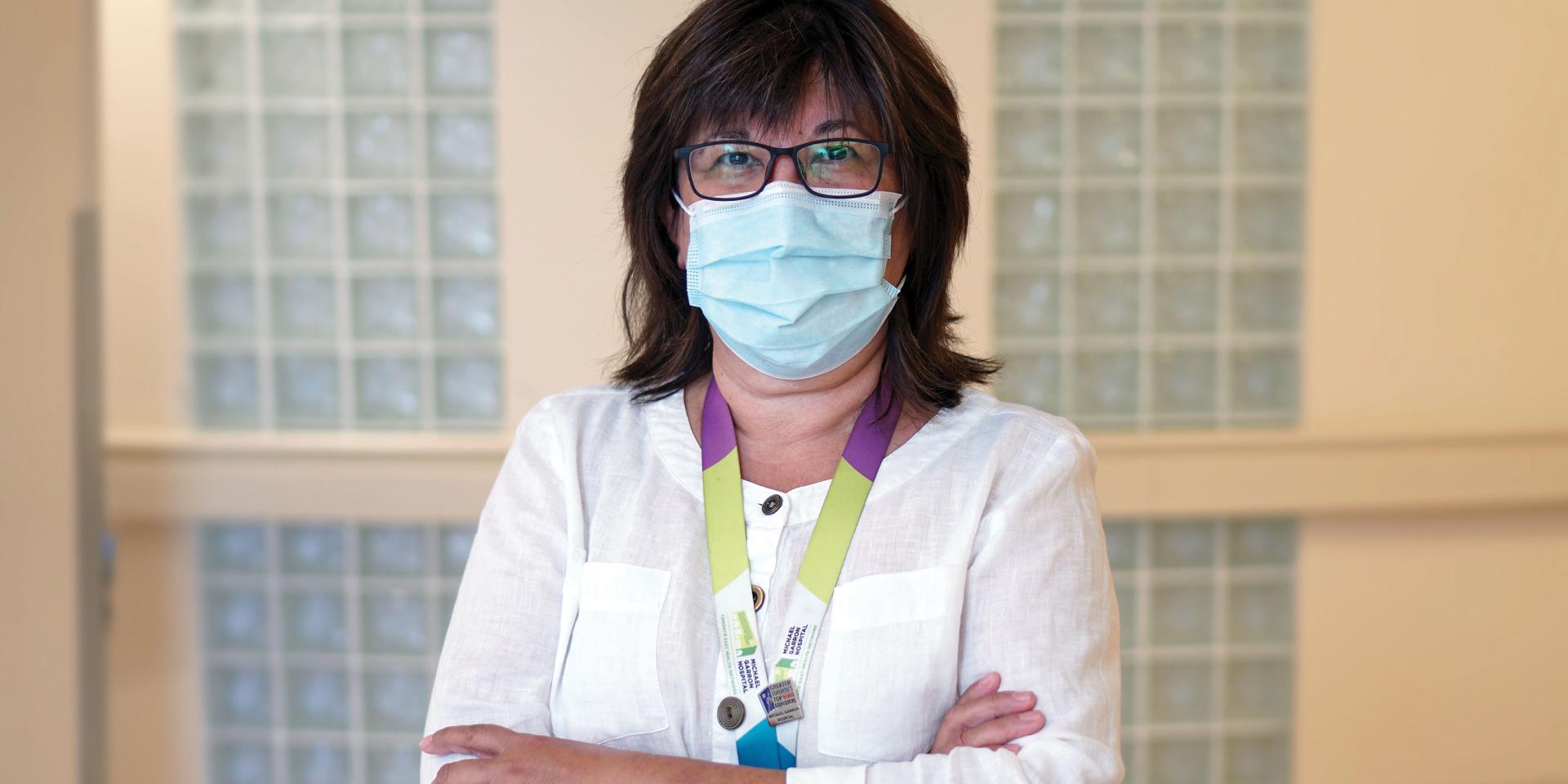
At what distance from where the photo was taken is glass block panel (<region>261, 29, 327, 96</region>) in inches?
114

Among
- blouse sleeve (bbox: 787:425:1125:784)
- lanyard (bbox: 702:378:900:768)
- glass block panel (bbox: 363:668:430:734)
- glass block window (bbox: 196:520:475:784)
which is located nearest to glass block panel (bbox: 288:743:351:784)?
glass block window (bbox: 196:520:475:784)

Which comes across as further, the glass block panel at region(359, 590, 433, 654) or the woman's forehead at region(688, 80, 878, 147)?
the glass block panel at region(359, 590, 433, 654)

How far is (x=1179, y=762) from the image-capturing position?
3.05 meters

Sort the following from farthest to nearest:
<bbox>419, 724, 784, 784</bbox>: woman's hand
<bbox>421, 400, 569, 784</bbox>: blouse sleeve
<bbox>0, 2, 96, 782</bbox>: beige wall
→ <bbox>0, 2, 96, 782</bbox>: beige wall
<bbox>421, 400, 569, 784</bbox>: blouse sleeve
<bbox>419, 724, 784, 784</bbox>: woman's hand

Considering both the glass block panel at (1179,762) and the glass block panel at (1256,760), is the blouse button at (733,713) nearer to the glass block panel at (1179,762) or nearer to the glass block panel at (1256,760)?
the glass block panel at (1179,762)

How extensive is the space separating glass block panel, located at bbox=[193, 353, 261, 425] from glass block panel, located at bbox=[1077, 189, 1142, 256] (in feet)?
6.82

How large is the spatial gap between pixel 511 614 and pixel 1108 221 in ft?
6.66

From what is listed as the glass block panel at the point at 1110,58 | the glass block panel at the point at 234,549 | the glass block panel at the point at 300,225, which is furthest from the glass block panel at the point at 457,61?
the glass block panel at the point at 1110,58

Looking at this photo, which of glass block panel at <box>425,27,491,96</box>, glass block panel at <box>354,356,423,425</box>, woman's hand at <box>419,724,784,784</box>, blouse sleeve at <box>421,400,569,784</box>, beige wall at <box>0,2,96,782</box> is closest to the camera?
woman's hand at <box>419,724,784,784</box>

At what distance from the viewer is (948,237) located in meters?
1.50

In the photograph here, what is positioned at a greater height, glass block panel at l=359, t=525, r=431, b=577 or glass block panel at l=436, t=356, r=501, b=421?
glass block panel at l=436, t=356, r=501, b=421

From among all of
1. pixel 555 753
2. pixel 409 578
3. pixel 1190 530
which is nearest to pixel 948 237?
pixel 555 753

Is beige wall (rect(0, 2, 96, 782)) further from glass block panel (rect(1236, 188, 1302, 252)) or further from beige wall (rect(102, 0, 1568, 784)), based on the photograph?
glass block panel (rect(1236, 188, 1302, 252))

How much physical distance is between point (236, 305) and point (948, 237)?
2.13 meters
